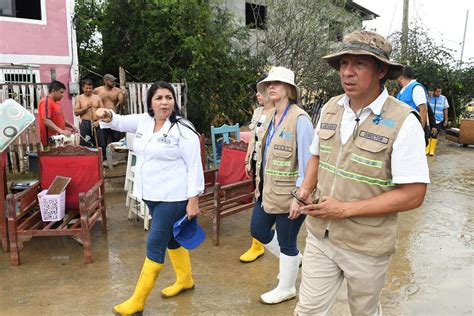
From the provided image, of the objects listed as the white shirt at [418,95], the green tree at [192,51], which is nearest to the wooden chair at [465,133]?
the green tree at [192,51]

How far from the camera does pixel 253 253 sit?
4.05 meters

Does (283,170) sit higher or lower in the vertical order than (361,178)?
lower

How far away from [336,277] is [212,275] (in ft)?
5.91

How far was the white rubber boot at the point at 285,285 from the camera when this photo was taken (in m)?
3.16

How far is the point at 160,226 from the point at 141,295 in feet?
1.72

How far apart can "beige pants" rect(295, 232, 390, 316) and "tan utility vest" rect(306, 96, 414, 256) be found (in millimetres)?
72

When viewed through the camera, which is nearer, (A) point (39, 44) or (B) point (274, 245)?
(B) point (274, 245)

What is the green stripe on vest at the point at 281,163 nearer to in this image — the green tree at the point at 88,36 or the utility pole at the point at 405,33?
the green tree at the point at 88,36

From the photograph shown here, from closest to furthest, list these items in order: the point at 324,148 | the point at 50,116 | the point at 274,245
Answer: the point at 324,148, the point at 274,245, the point at 50,116

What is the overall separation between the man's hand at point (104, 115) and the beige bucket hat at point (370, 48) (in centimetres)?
175

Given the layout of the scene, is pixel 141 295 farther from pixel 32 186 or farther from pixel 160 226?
pixel 32 186

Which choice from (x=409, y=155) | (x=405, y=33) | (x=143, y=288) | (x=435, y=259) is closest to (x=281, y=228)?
(x=143, y=288)

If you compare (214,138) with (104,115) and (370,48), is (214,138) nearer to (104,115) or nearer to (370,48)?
(104,115)

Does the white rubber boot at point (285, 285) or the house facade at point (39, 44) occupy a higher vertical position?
the house facade at point (39, 44)
